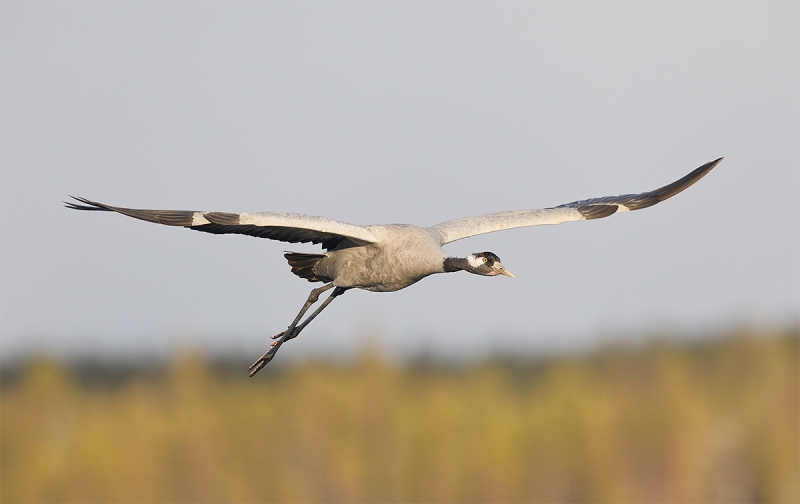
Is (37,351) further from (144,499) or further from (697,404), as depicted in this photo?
(697,404)

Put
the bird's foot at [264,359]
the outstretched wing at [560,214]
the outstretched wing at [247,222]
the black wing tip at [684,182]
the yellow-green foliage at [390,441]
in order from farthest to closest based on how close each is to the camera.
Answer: the yellow-green foliage at [390,441]
the black wing tip at [684,182]
the outstretched wing at [560,214]
the bird's foot at [264,359]
the outstretched wing at [247,222]

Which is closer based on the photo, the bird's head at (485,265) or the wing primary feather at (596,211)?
the bird's head at (485,265)

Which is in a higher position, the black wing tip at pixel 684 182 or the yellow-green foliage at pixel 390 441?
the black wing tip at pixel 684 182

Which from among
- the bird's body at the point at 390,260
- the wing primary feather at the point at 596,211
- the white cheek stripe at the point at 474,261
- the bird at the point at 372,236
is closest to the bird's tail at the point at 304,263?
the bird at the point at 372,236

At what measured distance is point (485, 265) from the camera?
52.1ft

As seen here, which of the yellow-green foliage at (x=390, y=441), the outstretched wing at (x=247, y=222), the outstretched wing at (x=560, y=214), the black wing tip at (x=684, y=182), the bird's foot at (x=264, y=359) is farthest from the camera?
the yellow-green foliage at (x=390, y=441)

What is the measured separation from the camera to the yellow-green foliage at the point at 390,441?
5075 cm

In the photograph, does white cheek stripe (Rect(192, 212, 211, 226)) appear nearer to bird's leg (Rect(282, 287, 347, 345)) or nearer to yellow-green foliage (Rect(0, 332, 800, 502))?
bird's leg (Rect(282, 287, 347, 345))

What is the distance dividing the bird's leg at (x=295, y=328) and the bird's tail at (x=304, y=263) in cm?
45

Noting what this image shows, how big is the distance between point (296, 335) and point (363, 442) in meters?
35.3

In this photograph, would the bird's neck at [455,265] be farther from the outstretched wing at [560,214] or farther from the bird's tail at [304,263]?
the bird's tail at [304,263]

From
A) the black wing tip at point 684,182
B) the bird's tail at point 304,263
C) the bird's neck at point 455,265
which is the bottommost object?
the bird's neck at point 455,265

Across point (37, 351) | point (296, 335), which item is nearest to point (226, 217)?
point (296, 335)

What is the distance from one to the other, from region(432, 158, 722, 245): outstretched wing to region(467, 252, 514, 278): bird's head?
145cm
